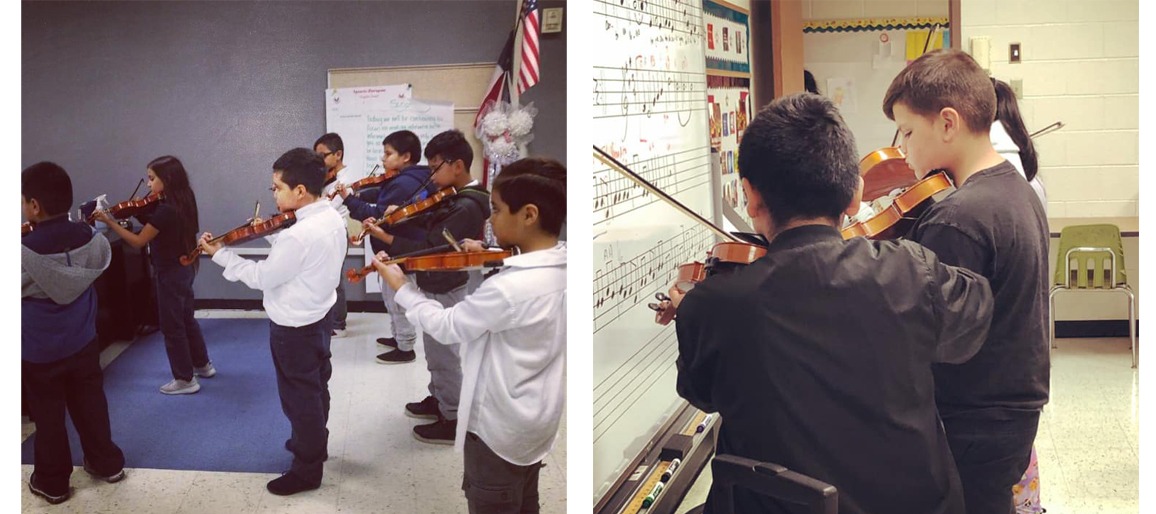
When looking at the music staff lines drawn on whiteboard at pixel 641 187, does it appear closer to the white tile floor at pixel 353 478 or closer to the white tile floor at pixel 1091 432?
the white tile floor at pixel 353 478

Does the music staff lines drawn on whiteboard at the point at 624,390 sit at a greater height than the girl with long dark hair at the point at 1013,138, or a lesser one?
lesser

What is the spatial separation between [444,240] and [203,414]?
82 centimetres

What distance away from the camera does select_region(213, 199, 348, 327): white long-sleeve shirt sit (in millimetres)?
2385

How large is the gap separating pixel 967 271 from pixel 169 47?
79.1 inches

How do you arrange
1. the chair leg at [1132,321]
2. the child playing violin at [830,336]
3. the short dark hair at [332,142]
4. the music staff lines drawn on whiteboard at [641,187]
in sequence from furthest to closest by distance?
the short dark hair at [332,142] → the music staff lines drawn on whiteboard at [641,187] → the chair leg at [1132,321] → the child playing violin at [830,336]

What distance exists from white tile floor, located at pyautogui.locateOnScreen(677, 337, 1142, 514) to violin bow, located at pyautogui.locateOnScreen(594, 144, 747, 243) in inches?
24.1

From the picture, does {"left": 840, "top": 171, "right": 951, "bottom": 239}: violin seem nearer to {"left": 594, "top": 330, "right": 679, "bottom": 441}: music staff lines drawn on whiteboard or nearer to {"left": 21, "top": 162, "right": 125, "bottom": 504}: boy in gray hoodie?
{"left": 594, "top": 330, "right": 679, "bottom": 441}: music staff lines drawn on whiteboard

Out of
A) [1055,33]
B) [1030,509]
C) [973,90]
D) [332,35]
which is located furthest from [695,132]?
[1030,509]

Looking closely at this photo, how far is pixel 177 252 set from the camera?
244 cm

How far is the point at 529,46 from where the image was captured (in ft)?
8.12

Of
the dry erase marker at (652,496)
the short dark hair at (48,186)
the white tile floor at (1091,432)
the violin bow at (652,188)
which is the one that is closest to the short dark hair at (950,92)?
the violin bow at (652,188)

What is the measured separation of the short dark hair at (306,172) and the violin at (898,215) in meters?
1.29

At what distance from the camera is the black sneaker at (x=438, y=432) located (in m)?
2.51

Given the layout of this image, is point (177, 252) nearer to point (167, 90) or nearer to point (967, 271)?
point (167, 90)
